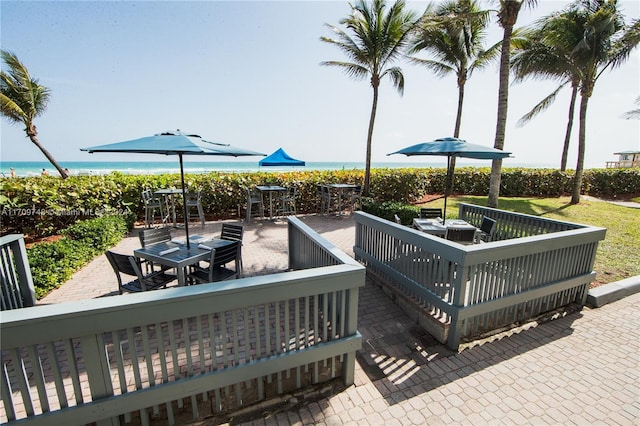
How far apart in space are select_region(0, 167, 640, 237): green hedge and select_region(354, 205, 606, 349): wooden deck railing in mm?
7135

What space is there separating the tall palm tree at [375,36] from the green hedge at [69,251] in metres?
9.14

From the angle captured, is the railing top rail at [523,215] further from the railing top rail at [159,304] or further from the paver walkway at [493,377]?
the railing top rail at [159,304]

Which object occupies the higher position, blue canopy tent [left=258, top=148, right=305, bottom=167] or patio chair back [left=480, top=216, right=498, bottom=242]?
blue canopy tent [left=258, top=148, right=305, bottom=167]

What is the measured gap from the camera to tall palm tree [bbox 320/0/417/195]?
10484 mm

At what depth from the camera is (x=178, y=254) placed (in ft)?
12.9

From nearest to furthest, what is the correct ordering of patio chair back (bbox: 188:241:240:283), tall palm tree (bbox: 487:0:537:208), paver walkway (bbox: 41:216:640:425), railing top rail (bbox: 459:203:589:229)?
paver walkway (bbox: 41:216:640:425), patio chair back (bbox: 188:241:240:283), railing top rail (bbox: 459:203:589:229), tall palm tree (bbox: 487:0:537:208)

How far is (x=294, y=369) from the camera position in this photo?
2588 millimetres

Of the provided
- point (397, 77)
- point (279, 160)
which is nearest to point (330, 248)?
point (279, 160)

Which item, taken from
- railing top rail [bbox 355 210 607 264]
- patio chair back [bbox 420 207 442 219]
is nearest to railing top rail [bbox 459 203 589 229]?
railing top rail [bbox 355 210 607 264]

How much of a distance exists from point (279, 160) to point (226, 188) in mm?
2346

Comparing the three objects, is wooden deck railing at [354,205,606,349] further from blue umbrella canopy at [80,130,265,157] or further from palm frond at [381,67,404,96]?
palm frond at [381,67,404,96]

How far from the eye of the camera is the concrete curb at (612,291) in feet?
14.0

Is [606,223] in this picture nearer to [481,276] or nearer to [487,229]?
[487,229]

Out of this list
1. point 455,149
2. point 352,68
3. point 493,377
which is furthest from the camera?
point 352,68
